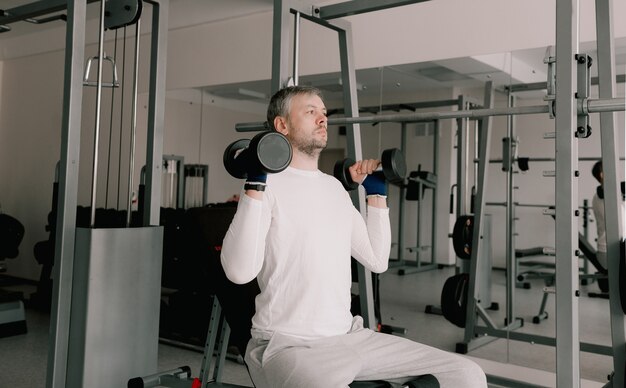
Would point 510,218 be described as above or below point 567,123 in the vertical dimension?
below

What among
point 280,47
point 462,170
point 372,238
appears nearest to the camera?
point 372,238

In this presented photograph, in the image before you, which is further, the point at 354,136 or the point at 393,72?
the point at 393,72

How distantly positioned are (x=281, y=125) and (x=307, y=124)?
0.32 ft

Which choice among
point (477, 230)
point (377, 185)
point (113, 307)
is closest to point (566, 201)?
point (377, 185)

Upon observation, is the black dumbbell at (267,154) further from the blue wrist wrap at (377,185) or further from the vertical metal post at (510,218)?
the vertical metal post at (510,218)

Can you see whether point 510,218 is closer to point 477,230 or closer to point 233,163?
point 477,230

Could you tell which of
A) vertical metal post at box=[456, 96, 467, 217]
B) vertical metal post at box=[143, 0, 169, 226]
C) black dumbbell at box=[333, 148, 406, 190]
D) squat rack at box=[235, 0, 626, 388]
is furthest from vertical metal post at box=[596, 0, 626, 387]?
vertical metal post at box=[456, 96, 467, 217]

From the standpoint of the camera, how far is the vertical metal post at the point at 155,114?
2410 mm

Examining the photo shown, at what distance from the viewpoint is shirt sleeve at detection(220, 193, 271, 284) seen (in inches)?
60.8

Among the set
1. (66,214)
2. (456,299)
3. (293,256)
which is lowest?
(456,299)

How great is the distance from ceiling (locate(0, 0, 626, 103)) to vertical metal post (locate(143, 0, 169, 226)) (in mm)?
2034

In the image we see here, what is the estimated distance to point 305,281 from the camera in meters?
1.64

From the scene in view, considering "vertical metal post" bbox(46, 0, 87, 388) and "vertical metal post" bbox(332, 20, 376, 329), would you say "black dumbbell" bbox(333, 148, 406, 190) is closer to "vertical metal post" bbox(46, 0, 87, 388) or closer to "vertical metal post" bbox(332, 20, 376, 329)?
"vertical metal post" bbox(332, 20, 376, 329)

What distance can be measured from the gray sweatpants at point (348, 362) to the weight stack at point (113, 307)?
2.56 feet
